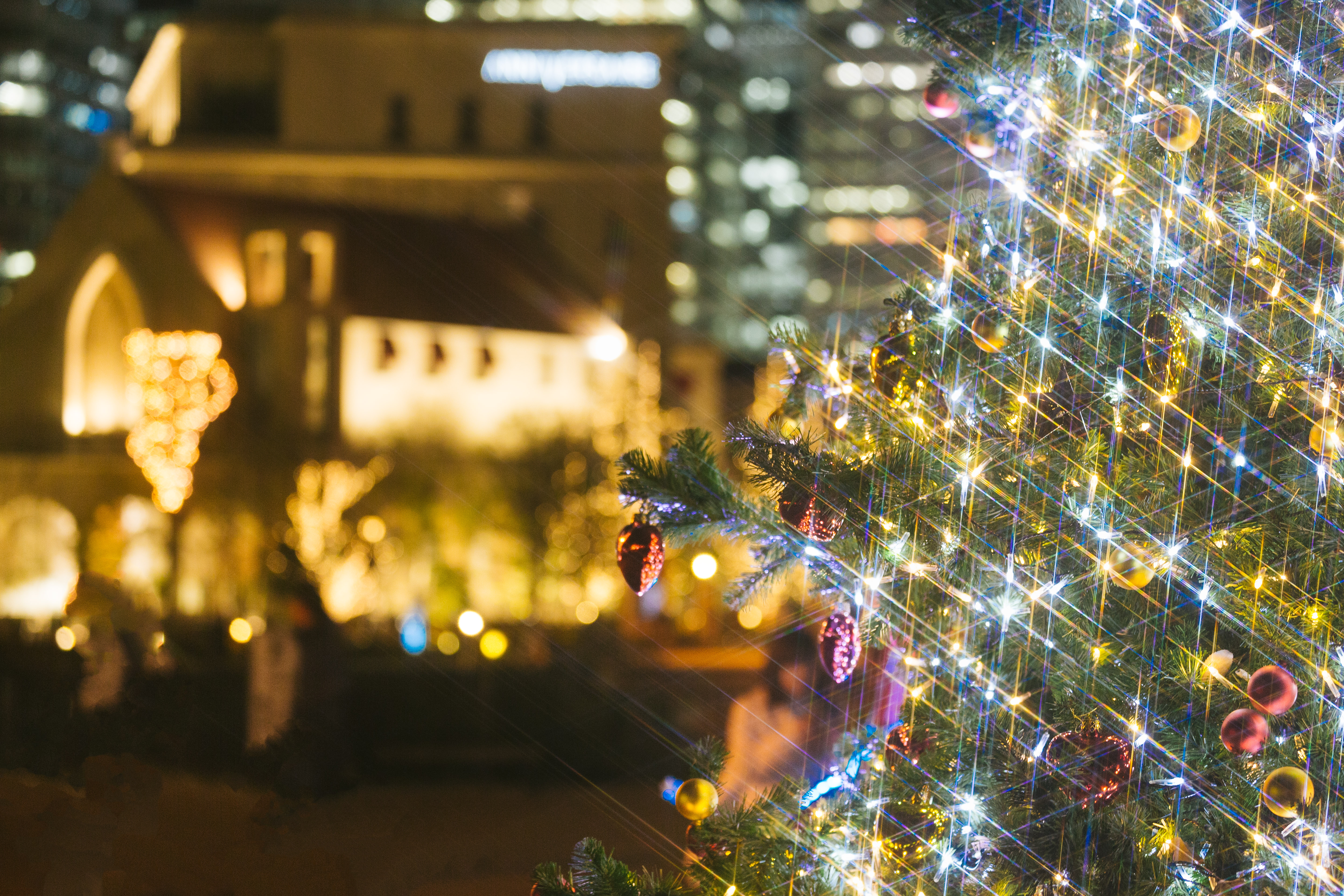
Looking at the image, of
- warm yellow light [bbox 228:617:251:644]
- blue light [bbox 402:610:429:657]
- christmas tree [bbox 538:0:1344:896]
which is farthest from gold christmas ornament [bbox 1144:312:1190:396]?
warm yellow light [bbox 228:617:251:644]

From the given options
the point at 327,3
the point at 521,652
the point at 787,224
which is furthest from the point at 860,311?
the point at 787,224

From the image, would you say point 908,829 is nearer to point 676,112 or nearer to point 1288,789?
point 1288,789

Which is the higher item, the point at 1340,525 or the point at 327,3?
the point at 327,3

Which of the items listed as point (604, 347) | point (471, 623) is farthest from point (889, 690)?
point (604, 347)

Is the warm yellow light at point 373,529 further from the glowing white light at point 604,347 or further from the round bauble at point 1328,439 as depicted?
the round bauble at point 1328,439

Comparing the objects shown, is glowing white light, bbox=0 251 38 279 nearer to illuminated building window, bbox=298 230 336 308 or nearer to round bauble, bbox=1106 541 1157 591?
illuminated building window, bbox=298 230 336 308

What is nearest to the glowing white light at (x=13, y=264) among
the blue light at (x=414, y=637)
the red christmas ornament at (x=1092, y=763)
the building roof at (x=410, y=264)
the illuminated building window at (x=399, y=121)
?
the illuminated building window at (x=399, y=121)

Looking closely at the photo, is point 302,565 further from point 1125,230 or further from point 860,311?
point 1125,230
